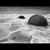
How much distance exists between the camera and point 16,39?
1549 mm
